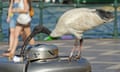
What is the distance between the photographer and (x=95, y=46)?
11906 mm

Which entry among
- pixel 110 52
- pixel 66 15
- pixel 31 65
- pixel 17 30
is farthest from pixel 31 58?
pixel 110 52

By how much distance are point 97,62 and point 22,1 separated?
200cm

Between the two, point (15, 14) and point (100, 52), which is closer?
point (15, 14)

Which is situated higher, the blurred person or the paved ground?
the blurred person

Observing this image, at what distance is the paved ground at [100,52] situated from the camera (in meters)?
8.30

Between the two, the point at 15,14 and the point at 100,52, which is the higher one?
the point at 15,14

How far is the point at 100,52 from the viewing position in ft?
34.9

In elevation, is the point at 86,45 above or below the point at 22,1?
below

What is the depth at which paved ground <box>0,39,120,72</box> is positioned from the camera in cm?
830

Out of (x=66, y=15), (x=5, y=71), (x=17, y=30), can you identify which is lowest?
(x=17, y=30)

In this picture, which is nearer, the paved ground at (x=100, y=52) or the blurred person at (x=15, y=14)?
the blurred person at (x=15, y=14)

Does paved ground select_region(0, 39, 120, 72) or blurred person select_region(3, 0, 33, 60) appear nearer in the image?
blurred person select_region(3, 0, 33, 60)

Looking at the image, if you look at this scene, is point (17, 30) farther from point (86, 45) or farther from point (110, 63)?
point (86, 45)

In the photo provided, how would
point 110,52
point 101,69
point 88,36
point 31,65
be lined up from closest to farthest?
1. point 31,65
2. point 101,69
3. point 110,52
4. point 88,36
